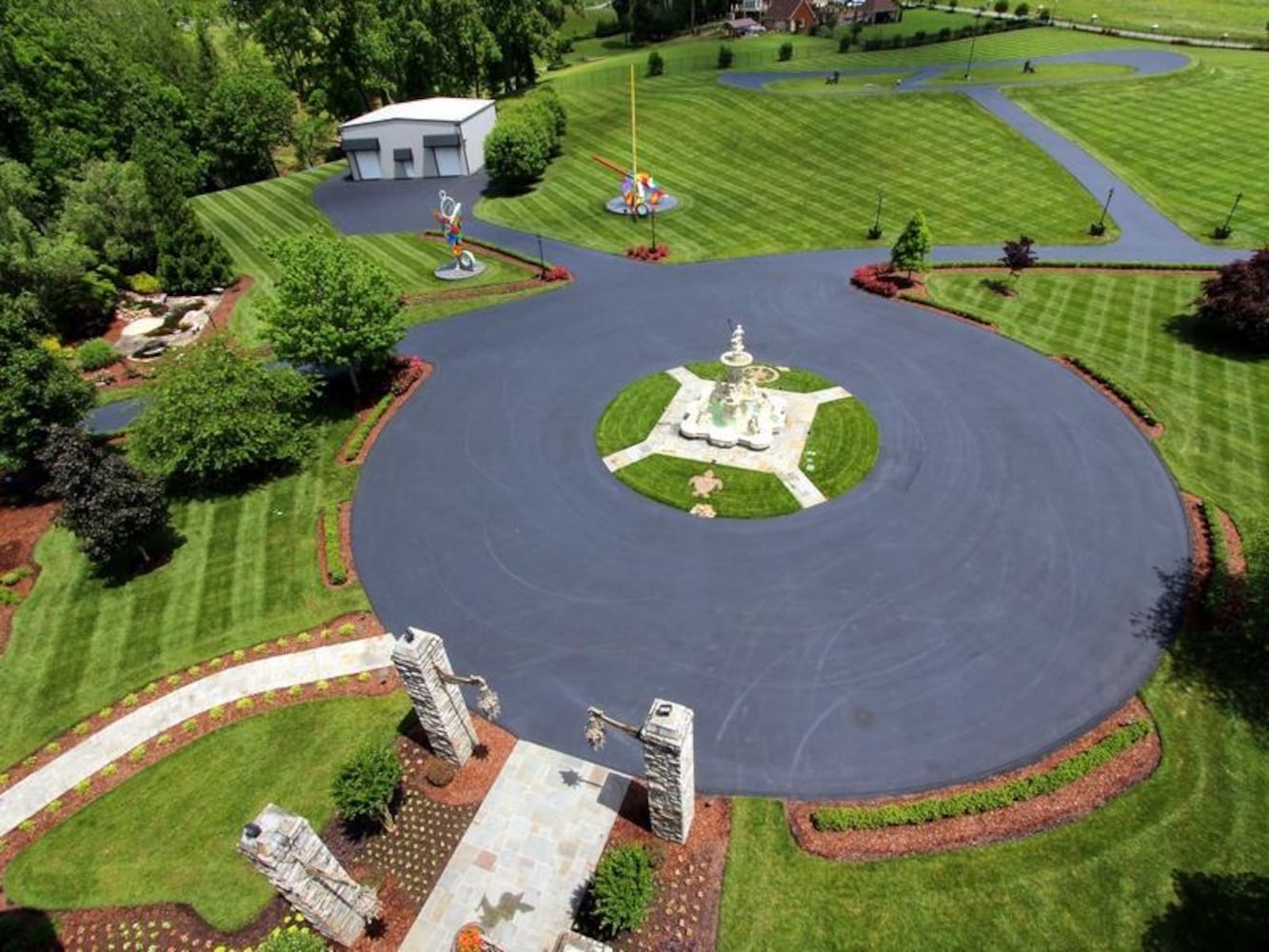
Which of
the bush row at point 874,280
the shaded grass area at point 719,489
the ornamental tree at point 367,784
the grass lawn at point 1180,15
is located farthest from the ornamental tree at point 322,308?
the grass lawn at point 1180,15

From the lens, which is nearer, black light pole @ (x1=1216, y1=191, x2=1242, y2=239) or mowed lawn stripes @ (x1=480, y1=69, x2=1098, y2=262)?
black light pole @ (x1=1216, y1=191, x2=1242, y2=239)

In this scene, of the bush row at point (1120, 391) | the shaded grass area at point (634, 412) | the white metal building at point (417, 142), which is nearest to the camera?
the bush row at point (1120, 391)

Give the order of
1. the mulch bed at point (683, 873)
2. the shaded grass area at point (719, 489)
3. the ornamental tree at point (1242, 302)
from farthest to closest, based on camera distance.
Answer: the ornamental tree at point (1242, 302) → the shaded grass area at point (719, 489) → the mulch bed at point (683, 873)

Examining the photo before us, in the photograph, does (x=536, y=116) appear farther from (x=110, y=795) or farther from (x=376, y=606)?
(x=110, y=795)

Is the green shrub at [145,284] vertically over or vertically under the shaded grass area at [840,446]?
over

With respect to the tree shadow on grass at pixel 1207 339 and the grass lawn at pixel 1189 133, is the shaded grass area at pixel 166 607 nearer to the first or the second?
the tree shadow on grass at pixel 1207 339

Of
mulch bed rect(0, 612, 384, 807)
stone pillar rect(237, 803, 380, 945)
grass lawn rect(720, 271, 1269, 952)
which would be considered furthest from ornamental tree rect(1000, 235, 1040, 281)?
stone pillar rect(237, 803, 380, 945)

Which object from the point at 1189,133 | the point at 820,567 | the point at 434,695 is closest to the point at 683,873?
the point at 434,695

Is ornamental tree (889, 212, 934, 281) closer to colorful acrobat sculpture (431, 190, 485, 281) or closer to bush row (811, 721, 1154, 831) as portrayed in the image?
colorful acrobat sculpture (431, 190, 485, 281)
